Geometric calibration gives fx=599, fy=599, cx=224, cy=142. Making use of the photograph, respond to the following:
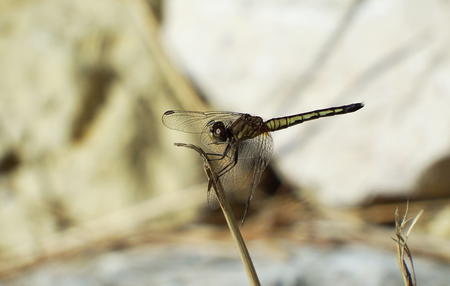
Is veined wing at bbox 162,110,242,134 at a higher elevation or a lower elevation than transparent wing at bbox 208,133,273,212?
higher

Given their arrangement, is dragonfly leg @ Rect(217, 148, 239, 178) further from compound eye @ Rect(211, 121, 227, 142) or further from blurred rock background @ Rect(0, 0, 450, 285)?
blurred rock background @ Rect(0, 0, 450, 285)

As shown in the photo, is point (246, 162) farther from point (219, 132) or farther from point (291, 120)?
point (291, 120)

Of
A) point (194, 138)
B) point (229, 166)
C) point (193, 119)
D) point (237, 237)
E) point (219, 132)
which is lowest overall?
point (237, 237)

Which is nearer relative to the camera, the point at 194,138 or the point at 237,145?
the point at 237,145

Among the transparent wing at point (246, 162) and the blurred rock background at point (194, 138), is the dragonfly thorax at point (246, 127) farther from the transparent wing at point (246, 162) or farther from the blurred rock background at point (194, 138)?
the blurred rock background at point (194, 138)

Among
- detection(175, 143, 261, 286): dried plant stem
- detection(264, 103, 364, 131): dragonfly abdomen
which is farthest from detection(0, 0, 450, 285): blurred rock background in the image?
detection(175, 143, 261, 286): dried plant stem

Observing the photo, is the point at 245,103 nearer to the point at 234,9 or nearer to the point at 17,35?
the point at 234,9

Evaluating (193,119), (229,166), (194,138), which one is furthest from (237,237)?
(194,138)
